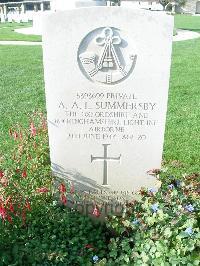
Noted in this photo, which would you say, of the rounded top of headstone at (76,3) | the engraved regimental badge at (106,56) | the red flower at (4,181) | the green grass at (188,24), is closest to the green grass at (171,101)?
the engraved regimental badge at (106,56)

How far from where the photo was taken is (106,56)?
3.41m

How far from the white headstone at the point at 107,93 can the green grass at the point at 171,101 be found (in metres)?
0.49

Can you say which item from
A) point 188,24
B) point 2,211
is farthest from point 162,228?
point 188,24

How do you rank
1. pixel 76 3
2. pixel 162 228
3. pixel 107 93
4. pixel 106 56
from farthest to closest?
pixel 76 3
pixel 107 93
pixel 106 56
pixel 162 228

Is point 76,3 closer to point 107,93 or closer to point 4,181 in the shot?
point 107,93

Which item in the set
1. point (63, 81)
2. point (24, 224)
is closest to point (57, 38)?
point (63, 81)

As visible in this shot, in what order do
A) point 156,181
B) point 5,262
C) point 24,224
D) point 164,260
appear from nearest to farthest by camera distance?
point 164,260 → point 5,262 → point 24,224 → point 156,181

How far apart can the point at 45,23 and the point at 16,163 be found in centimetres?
121

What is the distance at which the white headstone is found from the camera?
3305 mm

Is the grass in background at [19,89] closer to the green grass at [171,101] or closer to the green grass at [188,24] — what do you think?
the green grass at [171,101]

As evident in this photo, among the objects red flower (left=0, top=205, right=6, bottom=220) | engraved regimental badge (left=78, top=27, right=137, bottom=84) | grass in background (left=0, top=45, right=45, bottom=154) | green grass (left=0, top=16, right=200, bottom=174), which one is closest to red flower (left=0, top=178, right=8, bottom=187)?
red flower (left=0, top=205, right=6, bottom=220)

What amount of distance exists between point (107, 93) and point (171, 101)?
14.5ft

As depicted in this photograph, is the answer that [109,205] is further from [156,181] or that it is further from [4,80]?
[4,80]

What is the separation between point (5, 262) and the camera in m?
3.12
